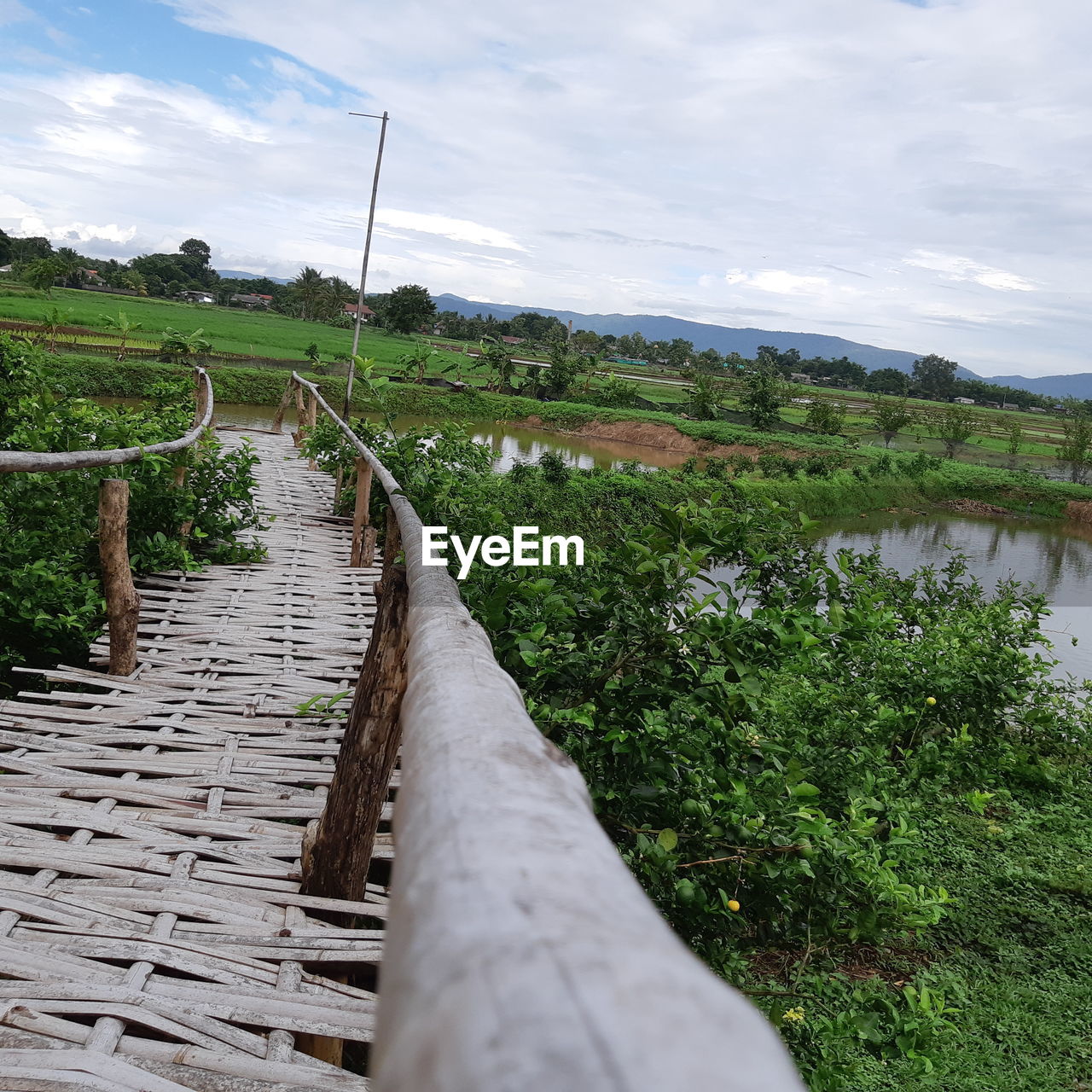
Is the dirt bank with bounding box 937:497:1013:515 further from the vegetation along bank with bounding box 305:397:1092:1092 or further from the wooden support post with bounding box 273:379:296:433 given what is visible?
the vegetation along bank with bounding box 305:397:1092:1092

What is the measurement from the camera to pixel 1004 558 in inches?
793

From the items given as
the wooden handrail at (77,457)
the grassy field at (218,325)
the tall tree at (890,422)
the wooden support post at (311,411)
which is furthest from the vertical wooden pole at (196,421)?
the tall tree at (890,422)

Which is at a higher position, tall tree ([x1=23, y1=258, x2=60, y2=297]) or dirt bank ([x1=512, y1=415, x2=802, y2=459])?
tall tree ([x1=23, y1=258, x2=60, y2=297])

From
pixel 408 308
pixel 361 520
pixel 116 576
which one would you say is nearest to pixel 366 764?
pixel 116 576

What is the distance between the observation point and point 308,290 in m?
60.9

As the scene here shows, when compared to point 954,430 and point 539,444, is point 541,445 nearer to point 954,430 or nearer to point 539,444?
point 539,444

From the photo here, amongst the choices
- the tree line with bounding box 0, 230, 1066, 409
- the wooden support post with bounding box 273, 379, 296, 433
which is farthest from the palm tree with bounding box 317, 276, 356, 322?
the wooden support post with bounding box 273, 379, 296, 433

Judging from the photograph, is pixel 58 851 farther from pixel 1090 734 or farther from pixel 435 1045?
pixel 1090 734

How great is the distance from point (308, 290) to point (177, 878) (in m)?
63.1

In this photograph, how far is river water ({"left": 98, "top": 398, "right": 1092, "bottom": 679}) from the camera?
1498 cm

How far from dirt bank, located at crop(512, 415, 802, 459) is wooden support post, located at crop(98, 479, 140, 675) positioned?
1074 inches

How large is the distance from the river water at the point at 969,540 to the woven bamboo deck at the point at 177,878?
9.11m

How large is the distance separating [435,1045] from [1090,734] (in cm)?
714

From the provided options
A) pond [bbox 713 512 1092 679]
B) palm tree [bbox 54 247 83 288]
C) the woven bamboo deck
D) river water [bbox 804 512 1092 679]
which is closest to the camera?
the woven bamboo deck
